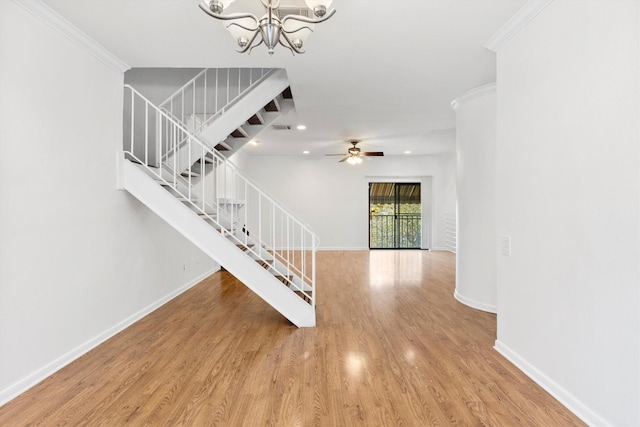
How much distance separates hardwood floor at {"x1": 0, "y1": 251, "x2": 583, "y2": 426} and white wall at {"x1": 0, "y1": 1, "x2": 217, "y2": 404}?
0.24m

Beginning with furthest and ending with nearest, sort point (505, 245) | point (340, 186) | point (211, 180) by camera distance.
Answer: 1. point (340, 186)
2. point (211, 180)
3. point (505, 245)

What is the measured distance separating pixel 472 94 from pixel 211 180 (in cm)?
422

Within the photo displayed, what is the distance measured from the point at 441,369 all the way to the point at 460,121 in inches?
124

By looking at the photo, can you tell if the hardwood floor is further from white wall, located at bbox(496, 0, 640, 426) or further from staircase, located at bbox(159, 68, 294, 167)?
staircase, located at bbox(159, 68, 294, 167)

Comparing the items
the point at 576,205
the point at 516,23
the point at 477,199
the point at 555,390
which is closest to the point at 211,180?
the point at 477,199

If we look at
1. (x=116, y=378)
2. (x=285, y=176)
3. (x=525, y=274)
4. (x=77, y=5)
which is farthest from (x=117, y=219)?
(x=285, y=176)

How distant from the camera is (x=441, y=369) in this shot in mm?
2547

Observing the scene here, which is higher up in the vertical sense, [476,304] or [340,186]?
[340,186]

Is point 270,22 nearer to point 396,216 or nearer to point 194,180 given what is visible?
point 194,180

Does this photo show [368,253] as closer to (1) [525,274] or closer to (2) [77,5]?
(1) [525,274]

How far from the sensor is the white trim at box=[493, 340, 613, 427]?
187 centimetres

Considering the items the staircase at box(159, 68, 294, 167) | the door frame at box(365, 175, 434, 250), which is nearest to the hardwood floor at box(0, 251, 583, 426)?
the staircase at box(159, 68, 294, 167)

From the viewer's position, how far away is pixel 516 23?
2.54 meters

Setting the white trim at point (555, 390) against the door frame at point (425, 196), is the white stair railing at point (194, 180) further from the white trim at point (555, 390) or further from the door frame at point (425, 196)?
the door frame at point (425, 196)
